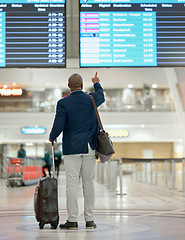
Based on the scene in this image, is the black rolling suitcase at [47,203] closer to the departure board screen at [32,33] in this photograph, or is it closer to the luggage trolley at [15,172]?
the departure board screen at [32,33]

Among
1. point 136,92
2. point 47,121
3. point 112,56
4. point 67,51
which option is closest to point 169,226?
point 112,56

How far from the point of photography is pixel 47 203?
16.3ft

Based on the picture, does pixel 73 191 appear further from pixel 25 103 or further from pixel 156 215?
pixel 25 103

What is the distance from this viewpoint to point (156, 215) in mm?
6309

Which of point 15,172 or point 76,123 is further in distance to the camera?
point 15,172

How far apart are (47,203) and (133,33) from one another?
415 centimetres

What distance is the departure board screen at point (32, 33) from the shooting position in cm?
798

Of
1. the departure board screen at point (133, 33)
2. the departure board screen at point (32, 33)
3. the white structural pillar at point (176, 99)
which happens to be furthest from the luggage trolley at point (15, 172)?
the departure board screen at point (133, 33)

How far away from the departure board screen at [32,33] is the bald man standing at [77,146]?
118 inches

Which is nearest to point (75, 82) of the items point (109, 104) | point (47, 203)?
point (47, 203)

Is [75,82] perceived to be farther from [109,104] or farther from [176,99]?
[109,104]

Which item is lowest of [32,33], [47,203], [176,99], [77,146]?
[47,203]

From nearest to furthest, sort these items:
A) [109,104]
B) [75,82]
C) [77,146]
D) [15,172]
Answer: [77,146] < [75,82] < [15,172] < [109,104]

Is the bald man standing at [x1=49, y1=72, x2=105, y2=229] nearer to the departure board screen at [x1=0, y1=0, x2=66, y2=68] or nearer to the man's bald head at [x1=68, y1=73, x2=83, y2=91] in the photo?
the man's bald head at [x1=68, y1=73, x2=83, y2=91]
